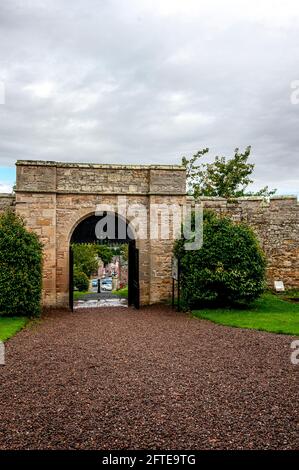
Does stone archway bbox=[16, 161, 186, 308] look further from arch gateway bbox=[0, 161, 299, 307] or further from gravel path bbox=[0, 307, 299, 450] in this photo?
gravel path bbox=[0, 307, 299, 450]

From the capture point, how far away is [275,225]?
669 inches

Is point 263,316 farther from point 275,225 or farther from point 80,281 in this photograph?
point 80,281

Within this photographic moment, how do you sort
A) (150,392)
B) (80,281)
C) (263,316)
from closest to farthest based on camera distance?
(150,392) → (263,316) → (80,281)

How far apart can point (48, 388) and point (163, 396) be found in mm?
1520

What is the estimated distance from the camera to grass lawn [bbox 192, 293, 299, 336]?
984 cm

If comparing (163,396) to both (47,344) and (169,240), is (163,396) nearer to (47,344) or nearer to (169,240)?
→ (47,344)

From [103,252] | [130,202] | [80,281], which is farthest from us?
[103,252]

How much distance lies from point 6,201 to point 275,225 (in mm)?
10434

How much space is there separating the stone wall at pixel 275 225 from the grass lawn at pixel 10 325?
28.1 feet

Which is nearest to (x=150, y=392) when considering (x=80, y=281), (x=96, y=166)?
(x=96, y=166)

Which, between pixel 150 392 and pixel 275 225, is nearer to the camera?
pixel 150 392

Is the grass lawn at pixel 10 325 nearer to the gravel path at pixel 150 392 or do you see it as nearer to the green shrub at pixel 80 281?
the gravel path at pixel 150 392

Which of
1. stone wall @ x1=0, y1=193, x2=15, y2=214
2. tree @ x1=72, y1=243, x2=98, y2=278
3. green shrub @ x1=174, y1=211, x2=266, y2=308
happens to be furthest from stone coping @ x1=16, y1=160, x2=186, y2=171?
tree @ x1=72, y1=243, x2=98, y2=278
